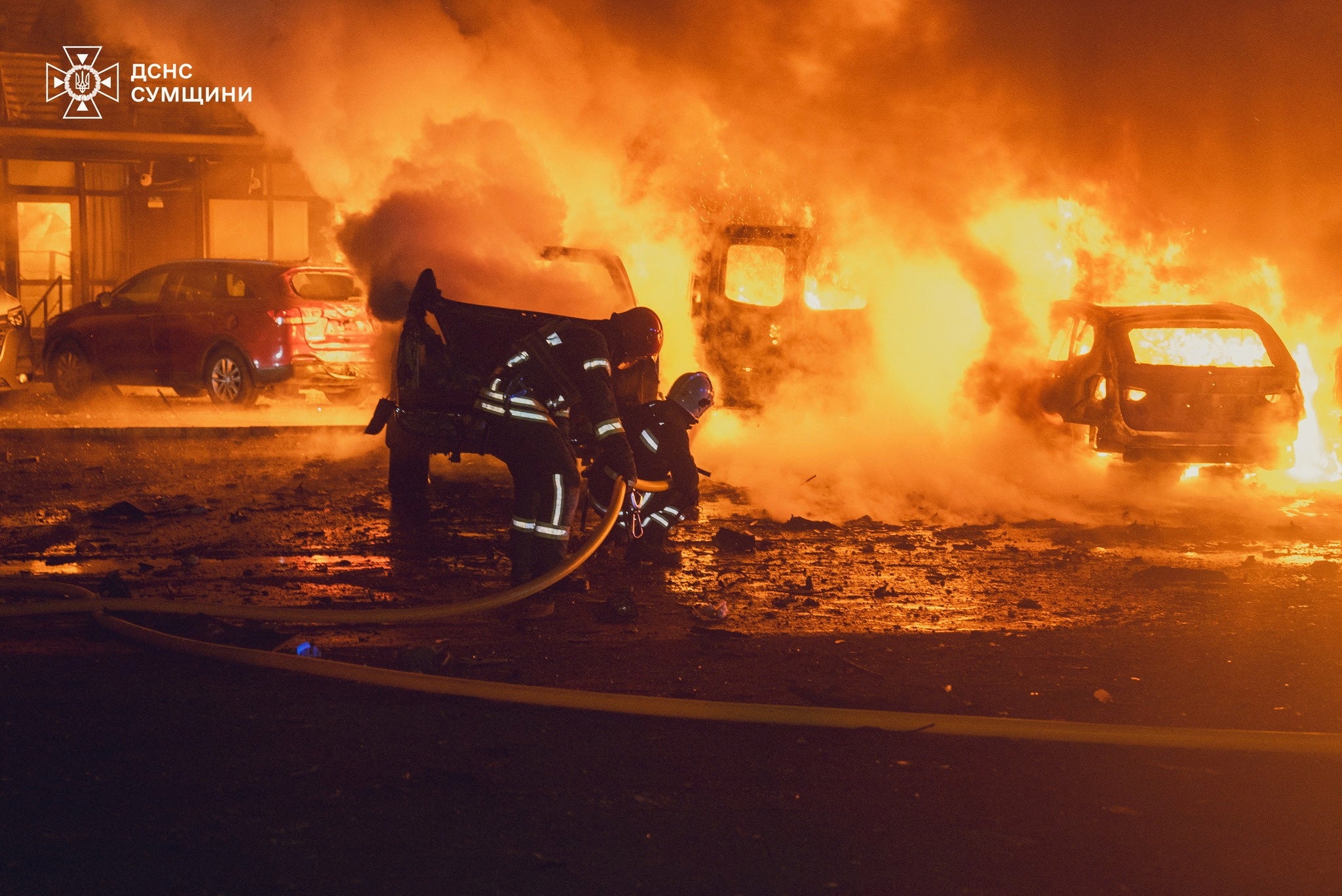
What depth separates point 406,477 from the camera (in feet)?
29.2

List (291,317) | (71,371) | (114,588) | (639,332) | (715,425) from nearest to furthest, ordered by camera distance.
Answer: (114,588) < (639,332) < (715,425) < (291,317) < (71,371)

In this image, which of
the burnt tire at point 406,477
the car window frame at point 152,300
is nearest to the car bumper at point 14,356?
the car window frame at point 152,300

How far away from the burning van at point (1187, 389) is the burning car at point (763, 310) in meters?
2.51

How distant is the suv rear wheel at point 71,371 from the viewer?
580 inches

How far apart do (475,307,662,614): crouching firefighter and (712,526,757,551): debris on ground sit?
1.82 m

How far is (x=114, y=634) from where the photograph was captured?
542cm

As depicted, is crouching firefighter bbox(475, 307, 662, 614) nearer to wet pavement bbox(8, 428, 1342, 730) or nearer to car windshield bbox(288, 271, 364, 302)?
wet pavement bbox(8, 428, 1342, 730)

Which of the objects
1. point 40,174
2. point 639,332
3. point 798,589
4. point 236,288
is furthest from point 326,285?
point 40,174

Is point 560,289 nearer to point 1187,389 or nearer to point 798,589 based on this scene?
point 798,589

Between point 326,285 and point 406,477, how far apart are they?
18.6ft

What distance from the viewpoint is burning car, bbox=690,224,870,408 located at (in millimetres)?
11617

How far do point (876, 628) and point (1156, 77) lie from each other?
10491 mm

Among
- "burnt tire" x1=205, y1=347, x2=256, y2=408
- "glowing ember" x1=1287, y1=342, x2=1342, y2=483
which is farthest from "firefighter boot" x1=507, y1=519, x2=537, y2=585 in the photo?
"burnt tire" x1=205, y1=347, x2=256, y2=408

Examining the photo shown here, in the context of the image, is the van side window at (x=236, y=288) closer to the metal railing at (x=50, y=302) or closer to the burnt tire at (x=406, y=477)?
the burnt tire at (x=406, y=477)
